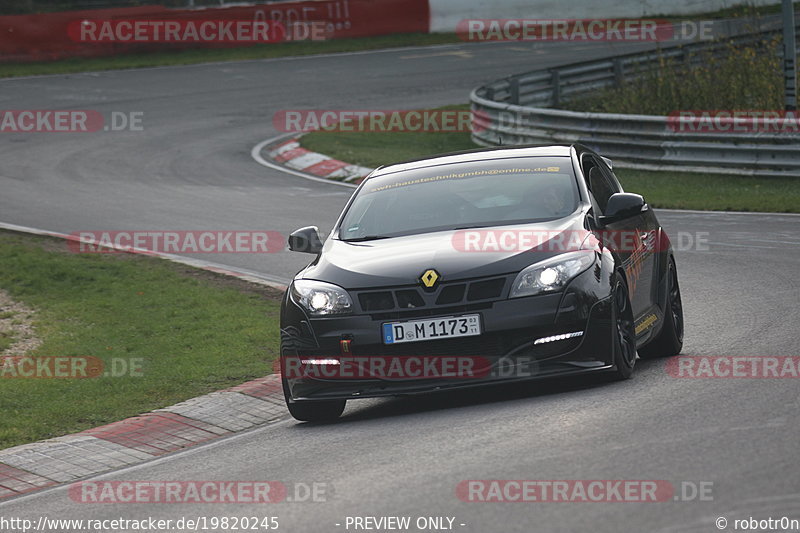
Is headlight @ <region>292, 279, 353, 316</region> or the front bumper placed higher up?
headlight @ <region>292, 279, 353, 316</region>

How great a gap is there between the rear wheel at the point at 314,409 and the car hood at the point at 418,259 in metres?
0.78

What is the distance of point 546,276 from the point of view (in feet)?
25.5

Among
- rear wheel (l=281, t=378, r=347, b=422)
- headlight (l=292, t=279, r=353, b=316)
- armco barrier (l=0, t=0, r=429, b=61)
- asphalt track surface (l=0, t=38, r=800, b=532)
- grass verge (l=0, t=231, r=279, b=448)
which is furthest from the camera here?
armco barrier (l=0, t=0, r=429, b=61)

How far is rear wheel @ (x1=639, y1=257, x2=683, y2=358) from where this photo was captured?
9273 millimetres

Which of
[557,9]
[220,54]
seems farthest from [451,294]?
[557,9]

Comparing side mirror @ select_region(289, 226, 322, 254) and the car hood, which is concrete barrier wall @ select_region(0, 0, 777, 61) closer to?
side mirror @ select_region(289, 226, 322, 254)

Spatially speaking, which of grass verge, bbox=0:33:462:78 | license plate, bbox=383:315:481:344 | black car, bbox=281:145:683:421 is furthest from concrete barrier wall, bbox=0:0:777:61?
license plate, bbox=383:315:481:344

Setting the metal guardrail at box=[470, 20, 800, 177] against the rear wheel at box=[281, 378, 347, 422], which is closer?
the rear wheel at box=[281, 378, 347, 422]

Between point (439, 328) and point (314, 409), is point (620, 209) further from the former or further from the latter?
point (314, 409)

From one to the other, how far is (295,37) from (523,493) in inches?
1462

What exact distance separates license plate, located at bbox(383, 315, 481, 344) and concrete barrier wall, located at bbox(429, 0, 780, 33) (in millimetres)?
36073

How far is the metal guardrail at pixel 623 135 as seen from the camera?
19.8m

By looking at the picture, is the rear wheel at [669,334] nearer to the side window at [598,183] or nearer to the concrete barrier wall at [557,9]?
the side window at [598,183]

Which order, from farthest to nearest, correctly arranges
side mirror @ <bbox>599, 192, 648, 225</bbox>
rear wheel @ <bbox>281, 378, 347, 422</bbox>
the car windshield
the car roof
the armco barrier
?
the armco barrier → the car roof → the car windshield → side mirror @ <bbox>599, 192, 648, 225</bbox> → rear wheel @ <bbox>281, 378, 347, 422</bbox>
